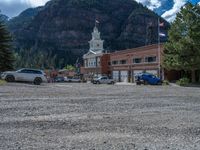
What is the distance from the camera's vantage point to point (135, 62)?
93.8m

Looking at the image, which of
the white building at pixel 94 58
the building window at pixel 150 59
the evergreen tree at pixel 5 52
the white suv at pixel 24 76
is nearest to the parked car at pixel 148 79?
the building window at pixel 150 59

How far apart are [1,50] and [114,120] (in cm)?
5091

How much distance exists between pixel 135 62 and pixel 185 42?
1233 inches

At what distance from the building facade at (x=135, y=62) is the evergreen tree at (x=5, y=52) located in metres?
30.4

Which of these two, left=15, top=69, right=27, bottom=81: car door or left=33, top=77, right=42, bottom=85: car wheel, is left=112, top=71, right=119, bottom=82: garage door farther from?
left=15, top=69, right=27, bottom=81: car door

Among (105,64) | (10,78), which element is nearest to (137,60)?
(105,64)

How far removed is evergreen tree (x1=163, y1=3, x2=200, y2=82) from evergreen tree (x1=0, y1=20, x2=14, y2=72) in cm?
2577

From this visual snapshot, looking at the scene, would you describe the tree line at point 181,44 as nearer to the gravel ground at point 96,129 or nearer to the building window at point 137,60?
the building window at point 137,60

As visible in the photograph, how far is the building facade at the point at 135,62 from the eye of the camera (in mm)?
82125

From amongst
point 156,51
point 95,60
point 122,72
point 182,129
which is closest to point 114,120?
point 182,129

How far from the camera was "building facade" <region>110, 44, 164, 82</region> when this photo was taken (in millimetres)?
82125

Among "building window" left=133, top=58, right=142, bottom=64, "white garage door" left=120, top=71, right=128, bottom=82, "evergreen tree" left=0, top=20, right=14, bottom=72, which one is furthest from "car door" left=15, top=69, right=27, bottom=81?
"white garage door" left=120, top=71, right=128, bottom=82

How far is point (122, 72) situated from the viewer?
102 m

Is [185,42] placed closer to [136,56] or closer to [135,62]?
[136,56]
